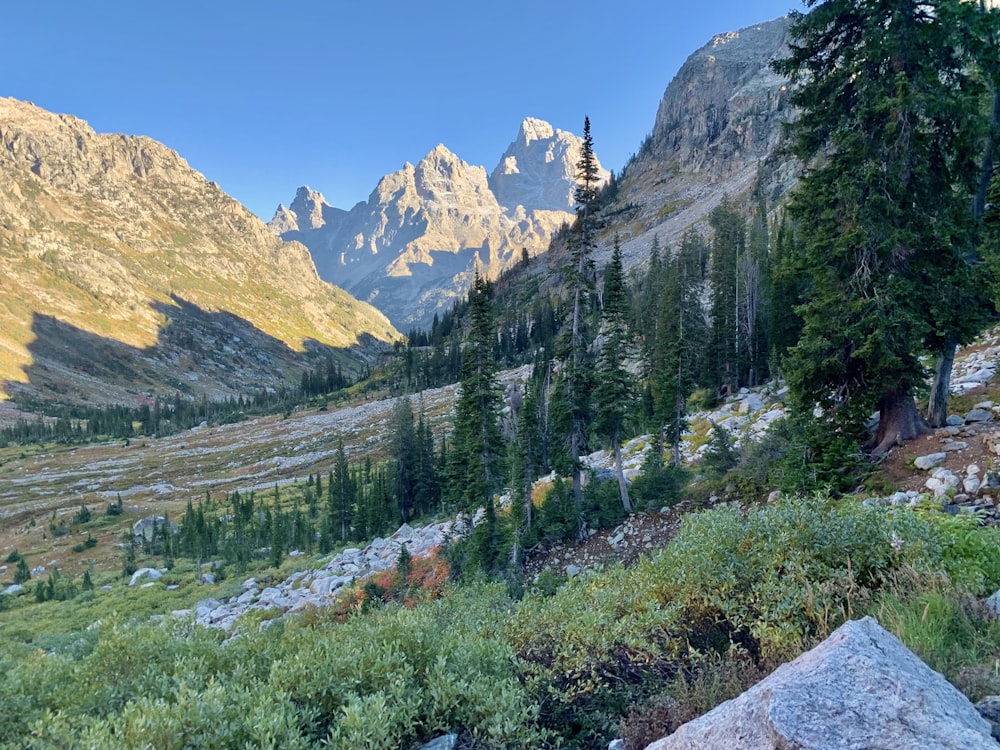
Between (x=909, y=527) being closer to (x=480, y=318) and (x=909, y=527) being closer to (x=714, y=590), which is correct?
(x=714, y=590)

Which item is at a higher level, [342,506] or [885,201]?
[885,201]

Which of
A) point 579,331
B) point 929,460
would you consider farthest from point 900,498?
point 579,331

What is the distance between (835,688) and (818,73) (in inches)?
657

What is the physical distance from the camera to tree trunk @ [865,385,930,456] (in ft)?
41.9

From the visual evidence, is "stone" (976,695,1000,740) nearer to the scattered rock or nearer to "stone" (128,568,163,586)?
the scattered rock

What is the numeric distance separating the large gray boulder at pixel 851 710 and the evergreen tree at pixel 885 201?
10.7 m

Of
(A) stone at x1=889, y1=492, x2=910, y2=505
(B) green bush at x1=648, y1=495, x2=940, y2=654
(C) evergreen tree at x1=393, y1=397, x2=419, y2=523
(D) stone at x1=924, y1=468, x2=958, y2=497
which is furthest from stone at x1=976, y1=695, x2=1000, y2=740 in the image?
(C) evergreen tree at x1=393, y1=397, x2=419, y2=523

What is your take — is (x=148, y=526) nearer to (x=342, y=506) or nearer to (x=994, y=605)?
(x=342, y=506)

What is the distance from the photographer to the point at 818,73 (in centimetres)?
1405

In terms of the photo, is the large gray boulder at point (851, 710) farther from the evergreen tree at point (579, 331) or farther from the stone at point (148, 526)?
the stone at point (148, 526)

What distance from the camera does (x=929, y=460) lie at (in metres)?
11.5

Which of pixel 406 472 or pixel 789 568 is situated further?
pixel 406 472

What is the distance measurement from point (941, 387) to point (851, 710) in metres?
13.5

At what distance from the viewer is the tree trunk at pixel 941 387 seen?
1273 centimetres
